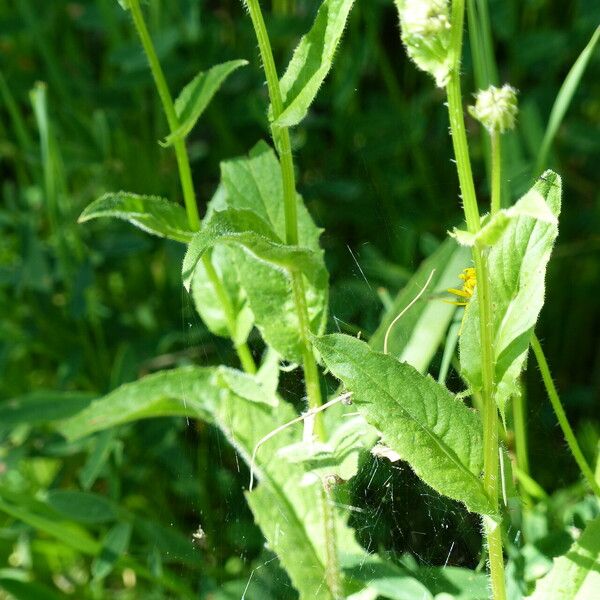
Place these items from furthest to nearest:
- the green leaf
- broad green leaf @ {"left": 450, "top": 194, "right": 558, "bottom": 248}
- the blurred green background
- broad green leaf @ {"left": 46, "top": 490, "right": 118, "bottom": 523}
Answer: the blurred green background, broad green leaf @ {"left": 46, "top": 490, "right": 118, "bottom": 523}, the green leaf, broad green leaf @ {"left": 450, "top": 194, "right": 558, "bottom": 248}

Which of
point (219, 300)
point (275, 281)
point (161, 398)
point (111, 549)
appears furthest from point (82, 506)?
point (275, 281)

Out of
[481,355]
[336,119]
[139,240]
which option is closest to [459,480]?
[481,355]

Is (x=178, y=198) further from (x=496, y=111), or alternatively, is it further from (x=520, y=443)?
(x=496, y=111)

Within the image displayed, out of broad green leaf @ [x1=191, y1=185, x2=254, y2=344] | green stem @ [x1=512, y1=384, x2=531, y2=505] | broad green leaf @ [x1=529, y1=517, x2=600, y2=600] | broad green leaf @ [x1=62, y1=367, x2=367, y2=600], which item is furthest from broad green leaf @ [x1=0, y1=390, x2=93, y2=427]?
broad green leaf @ [x1=529, y1=517, x2=600, y2=600]

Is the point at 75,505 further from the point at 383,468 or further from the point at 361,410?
the point at 361,410

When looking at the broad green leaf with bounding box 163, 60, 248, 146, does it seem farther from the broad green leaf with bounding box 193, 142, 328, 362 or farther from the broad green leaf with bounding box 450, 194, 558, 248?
the broad green leaf with bounding box 450, 194, 558, 248
